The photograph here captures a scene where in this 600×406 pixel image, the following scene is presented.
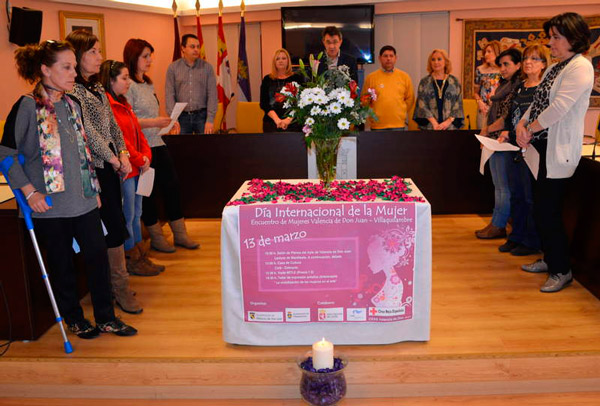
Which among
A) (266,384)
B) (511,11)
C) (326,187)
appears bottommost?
(266,384)

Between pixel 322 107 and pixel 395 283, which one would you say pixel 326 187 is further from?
pixel 395 283

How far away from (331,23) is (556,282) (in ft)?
16.2

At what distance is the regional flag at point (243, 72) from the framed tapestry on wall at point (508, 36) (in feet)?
8.91

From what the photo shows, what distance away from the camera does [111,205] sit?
3.14 metres

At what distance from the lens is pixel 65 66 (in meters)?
2.62

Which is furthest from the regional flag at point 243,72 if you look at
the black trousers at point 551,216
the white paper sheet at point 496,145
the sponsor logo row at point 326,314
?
the sponsor logo row at point 326,314

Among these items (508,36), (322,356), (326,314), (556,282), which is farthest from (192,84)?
(508,36)

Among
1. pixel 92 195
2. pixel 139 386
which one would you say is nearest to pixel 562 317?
pixel 139 386

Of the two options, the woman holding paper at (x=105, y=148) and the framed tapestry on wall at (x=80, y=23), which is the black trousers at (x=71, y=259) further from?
the framed tapestry on wall at (x=80, y=23)

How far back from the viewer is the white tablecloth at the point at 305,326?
278 cm

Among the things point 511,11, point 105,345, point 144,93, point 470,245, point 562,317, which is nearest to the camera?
point 105,345

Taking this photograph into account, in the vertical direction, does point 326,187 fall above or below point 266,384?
above

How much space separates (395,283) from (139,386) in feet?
4.10

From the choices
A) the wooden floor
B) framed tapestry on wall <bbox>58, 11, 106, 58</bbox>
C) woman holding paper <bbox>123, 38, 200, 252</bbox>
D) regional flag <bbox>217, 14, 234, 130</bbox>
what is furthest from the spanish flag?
the wooden floor
